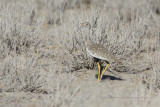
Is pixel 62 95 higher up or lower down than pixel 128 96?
higher up

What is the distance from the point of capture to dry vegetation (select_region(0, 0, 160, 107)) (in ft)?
15.1

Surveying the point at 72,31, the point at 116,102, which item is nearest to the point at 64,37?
the point at 72,31

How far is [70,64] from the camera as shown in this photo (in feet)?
21.3

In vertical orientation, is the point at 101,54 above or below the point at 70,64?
above

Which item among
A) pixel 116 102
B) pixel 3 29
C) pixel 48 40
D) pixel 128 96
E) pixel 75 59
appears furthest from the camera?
pixel 48 40

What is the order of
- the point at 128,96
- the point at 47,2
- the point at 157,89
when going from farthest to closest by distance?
the point at 47,2 → the point at 157,89 → the point at 128,96

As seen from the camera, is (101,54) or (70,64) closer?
(101,54)

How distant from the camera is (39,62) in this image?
6902mm

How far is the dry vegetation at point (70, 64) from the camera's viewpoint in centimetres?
460

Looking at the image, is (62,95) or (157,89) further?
(157,89)

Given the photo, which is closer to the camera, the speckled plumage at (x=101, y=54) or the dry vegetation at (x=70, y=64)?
the dry vegetation at (x=70, y=64)

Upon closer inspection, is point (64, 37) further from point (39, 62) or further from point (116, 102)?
point (116, 102)

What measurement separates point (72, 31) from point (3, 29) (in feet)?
5.01

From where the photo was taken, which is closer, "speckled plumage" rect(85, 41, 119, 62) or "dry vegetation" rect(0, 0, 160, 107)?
"dry vegetation" rect(0, 0, 160, 107)
